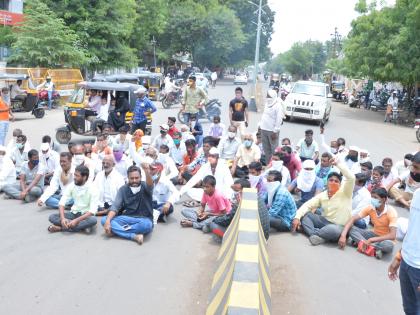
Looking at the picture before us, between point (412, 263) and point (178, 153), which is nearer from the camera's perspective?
point (412, 263)

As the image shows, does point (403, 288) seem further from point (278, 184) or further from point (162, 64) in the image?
point (162, 64)

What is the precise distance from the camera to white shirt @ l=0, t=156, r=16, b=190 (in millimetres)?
8828

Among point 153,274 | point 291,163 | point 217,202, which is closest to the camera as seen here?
point 153,274

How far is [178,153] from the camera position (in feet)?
36.4

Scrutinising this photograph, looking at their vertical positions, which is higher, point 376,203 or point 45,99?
point 45,99

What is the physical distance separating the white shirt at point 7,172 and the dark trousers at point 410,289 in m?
7.22

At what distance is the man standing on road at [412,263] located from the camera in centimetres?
374

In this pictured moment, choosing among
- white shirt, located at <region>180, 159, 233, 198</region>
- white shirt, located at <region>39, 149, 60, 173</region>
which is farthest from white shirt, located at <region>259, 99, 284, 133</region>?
white shirt, located at <region>39, 149, 60, 173</region>

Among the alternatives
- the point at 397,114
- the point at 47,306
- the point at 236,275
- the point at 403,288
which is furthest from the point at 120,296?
the point at 397,114

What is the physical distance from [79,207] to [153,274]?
204 cm

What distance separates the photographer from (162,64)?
58781mm

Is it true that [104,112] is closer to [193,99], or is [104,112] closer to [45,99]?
[193,99]

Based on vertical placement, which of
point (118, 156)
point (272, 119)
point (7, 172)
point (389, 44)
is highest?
point (389, 44)

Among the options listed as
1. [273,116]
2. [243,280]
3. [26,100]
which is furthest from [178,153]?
[26,100]
